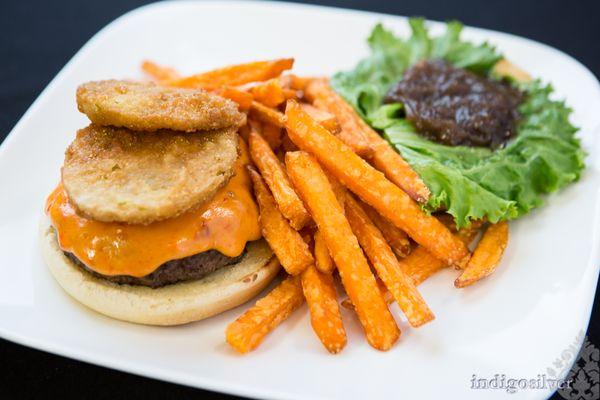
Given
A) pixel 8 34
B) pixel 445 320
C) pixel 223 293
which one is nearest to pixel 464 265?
pixel 445 320

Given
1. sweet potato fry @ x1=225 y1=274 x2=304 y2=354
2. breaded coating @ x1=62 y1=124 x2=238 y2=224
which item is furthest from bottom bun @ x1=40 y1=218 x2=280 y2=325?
breaded coating @ x1=62 y1=124 x2=238 y2=224

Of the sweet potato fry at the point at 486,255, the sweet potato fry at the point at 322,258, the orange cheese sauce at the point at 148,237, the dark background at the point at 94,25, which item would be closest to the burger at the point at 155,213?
the orange cheese sauce at the point at 148,237

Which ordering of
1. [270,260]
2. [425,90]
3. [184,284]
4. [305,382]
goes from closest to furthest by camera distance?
[305,382], [184,284], [270,260], [425,90]

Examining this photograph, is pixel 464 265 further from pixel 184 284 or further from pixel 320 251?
pixel 184 284

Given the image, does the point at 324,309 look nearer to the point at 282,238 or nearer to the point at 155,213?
the point at 282,238

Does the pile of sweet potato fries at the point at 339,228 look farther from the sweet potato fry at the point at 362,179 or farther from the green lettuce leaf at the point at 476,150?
the green lettuce leaf at the point at 476,150
